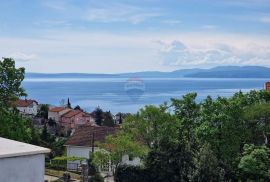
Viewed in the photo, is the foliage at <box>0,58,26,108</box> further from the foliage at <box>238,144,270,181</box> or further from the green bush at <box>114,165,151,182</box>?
the foliage at <box>238,144,270,181</box>

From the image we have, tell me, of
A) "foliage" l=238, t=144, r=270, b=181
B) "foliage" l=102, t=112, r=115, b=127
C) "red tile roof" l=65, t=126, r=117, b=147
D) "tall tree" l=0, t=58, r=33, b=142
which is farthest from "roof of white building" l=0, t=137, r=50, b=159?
"foliage" l=102, t=112, r=115, b=127

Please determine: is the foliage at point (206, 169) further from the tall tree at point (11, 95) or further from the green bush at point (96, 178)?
the tall tree at point (11, 95)

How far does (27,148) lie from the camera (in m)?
6.54

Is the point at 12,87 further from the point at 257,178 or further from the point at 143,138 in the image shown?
the point at 257,178

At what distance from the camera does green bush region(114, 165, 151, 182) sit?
96.7ft

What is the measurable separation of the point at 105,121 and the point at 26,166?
6326 centimetres

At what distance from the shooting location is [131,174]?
30.0m

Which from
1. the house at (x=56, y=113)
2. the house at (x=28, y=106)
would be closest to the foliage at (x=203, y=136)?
the house at (x=56, y=113)

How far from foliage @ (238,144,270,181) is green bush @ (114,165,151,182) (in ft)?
16.8

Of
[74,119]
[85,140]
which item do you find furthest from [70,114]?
[85,140]

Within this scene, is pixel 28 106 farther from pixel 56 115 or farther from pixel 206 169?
pixel 206 169

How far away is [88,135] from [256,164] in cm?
2162

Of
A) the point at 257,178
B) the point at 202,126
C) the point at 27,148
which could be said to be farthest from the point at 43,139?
the point at 27,148

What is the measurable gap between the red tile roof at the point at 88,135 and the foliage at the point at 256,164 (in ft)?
61.8
